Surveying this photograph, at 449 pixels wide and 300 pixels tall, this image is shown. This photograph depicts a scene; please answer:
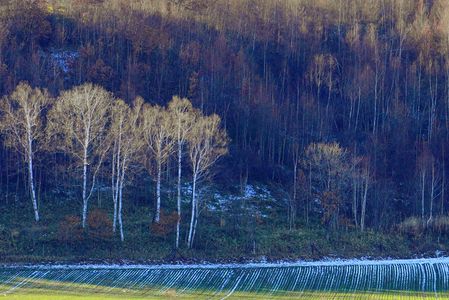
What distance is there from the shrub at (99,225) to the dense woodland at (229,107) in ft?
2.07

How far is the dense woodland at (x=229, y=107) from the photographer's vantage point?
64.1m

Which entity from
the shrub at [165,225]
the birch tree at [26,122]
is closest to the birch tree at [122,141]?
the shrub at [165,225]

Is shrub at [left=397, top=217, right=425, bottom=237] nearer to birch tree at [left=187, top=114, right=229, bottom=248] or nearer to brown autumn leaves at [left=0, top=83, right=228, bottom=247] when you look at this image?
birch tree at [left=187, top=114, right=229, bottom=248]

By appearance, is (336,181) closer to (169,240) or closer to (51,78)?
(169,240)

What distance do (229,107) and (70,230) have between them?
3102 centimetres

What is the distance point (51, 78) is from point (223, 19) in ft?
116

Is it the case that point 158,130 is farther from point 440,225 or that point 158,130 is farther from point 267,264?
point 440,225

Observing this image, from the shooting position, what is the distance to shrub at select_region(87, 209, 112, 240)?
201ft

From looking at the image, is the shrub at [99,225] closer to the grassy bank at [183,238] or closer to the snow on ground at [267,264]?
the grassy bank at [183,238]

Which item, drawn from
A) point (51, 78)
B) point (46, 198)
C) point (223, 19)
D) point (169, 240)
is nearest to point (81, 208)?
point (46, 198)

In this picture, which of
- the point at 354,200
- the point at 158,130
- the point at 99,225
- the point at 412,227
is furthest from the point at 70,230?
the point at 412,227

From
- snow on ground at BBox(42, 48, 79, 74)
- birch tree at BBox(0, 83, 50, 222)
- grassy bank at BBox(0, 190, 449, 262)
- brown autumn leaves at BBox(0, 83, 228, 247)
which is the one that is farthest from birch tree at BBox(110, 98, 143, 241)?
snow on ground at BBox(42, 48, 79, 74)

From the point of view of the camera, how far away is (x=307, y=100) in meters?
92.2

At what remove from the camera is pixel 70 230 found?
6091cm
